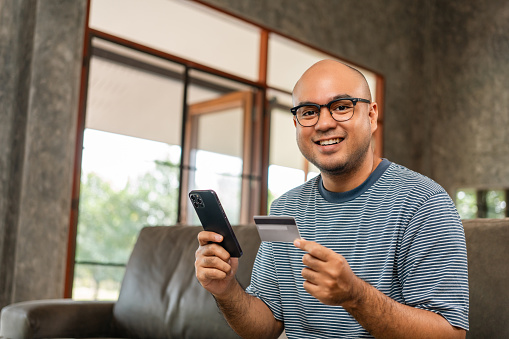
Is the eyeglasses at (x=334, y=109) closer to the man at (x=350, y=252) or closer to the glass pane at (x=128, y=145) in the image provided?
the man at (x=350, y=252)

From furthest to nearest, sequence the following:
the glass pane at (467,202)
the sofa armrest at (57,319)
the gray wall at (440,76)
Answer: the glass pane at (467,202) → the gray wall at (440,76) → the sofa armrest at (57,319)

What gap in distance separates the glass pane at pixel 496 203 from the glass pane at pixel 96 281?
4.37m

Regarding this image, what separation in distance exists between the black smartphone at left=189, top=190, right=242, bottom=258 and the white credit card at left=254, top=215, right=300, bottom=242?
128 millimetres

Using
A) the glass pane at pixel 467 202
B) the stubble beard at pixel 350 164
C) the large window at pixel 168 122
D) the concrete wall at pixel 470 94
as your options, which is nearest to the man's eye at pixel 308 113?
the stubble beard at pixel 350 164

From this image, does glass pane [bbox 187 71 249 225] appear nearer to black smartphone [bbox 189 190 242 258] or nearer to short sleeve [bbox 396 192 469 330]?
black smartphone [bbox 189 190 242 258]

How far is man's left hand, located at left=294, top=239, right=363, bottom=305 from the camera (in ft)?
3.63

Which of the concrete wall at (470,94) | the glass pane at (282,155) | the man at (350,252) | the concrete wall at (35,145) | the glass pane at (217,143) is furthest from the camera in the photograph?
the concrete wall at (470,94)

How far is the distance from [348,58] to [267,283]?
5019 mm

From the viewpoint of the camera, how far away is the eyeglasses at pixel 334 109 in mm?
1486

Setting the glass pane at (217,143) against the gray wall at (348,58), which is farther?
the glass pane at (217,143)

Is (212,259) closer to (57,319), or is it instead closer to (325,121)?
(325,121)

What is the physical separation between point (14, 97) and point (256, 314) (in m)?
2.75

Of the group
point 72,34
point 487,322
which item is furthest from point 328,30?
point 487,322

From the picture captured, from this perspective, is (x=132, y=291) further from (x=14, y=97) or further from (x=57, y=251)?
(x=14, y=97)
